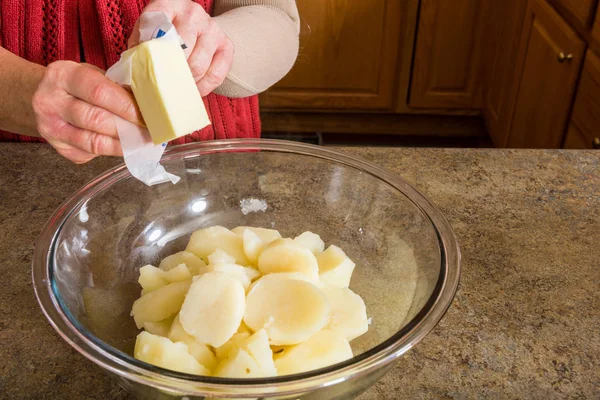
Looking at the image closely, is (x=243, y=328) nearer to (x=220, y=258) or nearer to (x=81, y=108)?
(x=220, y=258)

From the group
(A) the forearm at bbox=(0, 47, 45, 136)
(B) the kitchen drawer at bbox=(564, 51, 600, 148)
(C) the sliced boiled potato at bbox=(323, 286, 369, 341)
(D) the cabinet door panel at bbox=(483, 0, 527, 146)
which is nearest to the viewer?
(C) the sliced boiled potato at bbox=(323, 286, 369, 341)

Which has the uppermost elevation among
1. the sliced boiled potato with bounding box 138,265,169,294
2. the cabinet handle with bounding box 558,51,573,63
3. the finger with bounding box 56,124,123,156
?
the finger with bounding box 56,124,123,156

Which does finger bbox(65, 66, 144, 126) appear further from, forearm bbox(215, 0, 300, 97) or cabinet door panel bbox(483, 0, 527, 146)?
cabinet door panel bbox(483, 0, 527, 146)

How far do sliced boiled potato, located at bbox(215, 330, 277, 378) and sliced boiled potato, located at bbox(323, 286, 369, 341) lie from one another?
8cm

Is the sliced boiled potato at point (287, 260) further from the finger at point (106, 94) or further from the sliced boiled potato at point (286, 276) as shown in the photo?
the finger at point (106, 94)

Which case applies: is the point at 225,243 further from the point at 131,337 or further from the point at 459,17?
the point at 459,17

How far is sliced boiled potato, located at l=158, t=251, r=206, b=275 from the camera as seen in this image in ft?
2.55

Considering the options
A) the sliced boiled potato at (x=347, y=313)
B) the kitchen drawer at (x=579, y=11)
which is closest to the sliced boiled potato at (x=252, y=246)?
the sliced boiled potato at (x=347, y=313)

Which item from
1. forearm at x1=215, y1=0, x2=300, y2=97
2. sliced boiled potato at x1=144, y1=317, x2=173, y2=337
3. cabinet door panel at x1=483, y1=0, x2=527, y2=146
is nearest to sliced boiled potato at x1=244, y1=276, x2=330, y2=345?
sliced boiled potato at x1=144, y1=317, x2=173, y2=337

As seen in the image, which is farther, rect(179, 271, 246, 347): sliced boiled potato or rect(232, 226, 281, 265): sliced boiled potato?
rect(232, 226, 281, 265): sliced boiled potato

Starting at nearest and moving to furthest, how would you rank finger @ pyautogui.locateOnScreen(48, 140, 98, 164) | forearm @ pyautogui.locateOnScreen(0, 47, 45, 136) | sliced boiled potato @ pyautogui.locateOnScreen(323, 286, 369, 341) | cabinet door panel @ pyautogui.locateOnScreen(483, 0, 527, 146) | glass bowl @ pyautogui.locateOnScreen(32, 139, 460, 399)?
glass bowl @ pyautogui.locateOnScreen(32, 139, 460, 399) < sliced boiled potato @ pyautogui.locateOnScreen(323, 286, 369, 341) < finger @ pyautogui.locateOnScreen(48, 140, 98, 164) < forearm @ pyautogui.locateOnScreen(0, 47, 45, 136) < cabinet door panel @ pyautogui.locateOnScreen(483, 0, 527, 146)

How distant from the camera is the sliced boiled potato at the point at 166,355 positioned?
1.99 feet

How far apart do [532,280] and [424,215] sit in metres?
0.20

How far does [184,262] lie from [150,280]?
5 cm
